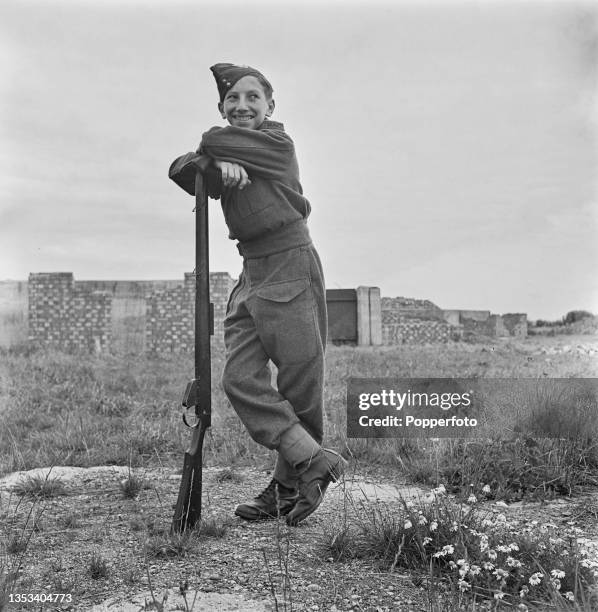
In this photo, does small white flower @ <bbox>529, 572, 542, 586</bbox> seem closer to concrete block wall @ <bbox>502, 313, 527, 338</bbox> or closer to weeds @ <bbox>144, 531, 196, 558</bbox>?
weeds @ <bbox>144, 531, 196, 558</bbox>

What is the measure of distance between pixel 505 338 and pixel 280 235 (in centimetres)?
1452

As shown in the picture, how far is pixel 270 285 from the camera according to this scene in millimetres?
2650

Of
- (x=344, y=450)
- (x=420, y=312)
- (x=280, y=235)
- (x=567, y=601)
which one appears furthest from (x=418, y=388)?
(x=420, y=312)

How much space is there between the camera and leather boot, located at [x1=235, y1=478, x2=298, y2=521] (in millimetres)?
2818

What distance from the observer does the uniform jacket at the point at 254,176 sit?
2.53m

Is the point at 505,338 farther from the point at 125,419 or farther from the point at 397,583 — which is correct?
the point at 397,583

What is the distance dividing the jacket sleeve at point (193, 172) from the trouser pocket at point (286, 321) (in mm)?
446

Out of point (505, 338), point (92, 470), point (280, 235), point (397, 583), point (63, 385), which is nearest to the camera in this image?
point (397, 583)

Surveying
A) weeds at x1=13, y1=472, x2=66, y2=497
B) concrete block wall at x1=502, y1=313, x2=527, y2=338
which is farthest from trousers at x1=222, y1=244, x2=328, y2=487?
concrete block wall at x1=502, y1=313, x2=527, y2=338

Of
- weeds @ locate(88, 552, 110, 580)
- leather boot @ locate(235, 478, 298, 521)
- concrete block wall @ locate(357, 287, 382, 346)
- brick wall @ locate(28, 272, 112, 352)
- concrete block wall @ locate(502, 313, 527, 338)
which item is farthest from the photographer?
concrete block wall @ locate(502, 313, 527, 338)

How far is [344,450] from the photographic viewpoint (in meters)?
4.08

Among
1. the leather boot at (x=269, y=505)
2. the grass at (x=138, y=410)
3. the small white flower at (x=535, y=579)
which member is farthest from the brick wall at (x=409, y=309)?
the small white flower at (x=535, y=579)

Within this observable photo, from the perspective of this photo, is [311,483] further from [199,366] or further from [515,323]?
[515,323]

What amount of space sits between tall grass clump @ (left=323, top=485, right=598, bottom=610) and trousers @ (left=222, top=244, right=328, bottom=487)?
0.46m
